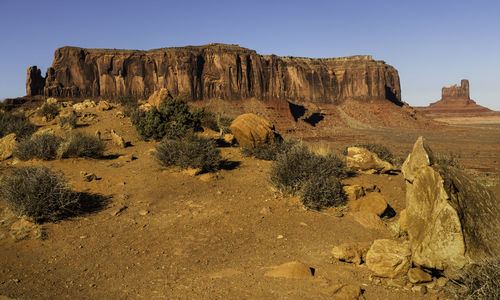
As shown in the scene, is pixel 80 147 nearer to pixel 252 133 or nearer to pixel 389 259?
pixel 252 133

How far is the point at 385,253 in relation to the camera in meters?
4.07

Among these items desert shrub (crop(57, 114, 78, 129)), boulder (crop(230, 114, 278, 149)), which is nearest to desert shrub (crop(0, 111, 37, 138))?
desert shrub (crop(57, 114, 78, 129))

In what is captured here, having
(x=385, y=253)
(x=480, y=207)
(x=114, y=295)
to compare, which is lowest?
(x=114, y=295)

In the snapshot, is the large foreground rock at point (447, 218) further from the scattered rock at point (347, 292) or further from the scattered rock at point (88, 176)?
the scattered rock at point (88, 176)

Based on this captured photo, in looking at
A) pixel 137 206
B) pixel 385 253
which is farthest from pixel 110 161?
pixel 385 253

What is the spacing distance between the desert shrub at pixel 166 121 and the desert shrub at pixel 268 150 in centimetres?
324

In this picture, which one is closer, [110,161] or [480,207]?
[480,207]

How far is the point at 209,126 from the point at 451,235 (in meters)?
13.4

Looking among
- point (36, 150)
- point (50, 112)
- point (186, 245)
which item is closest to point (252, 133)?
point (186, 245)

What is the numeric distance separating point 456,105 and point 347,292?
151 meters

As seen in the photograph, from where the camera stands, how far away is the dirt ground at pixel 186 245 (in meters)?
3.73

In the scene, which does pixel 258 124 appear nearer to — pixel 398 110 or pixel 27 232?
pixel 27 232

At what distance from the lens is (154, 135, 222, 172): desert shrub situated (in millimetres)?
8783

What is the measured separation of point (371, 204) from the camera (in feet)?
21.4
